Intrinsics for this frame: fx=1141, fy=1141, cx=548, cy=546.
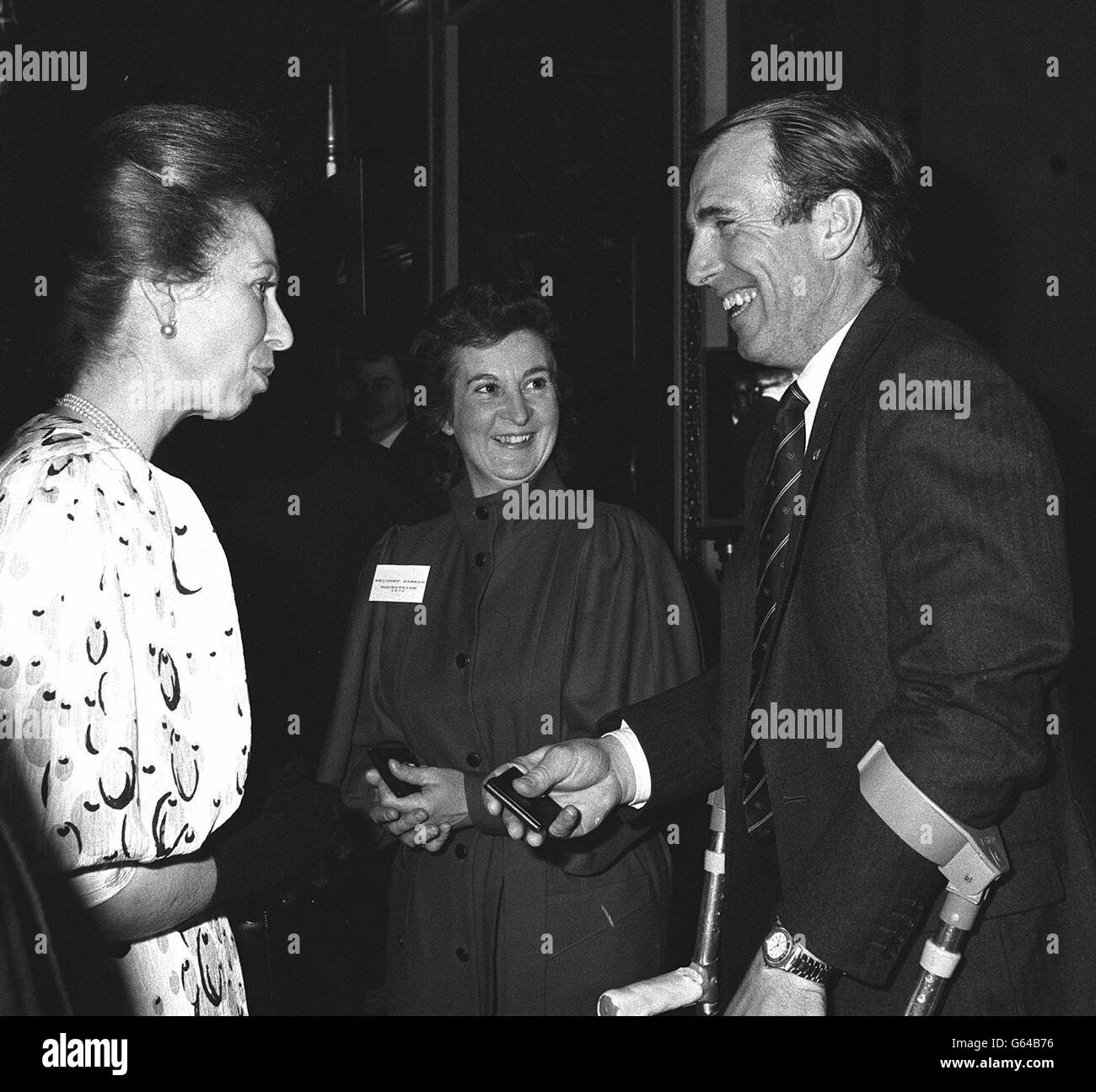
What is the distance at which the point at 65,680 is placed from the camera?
1.22 metres

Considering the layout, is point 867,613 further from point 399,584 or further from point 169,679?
point 399,584

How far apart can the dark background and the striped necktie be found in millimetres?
520

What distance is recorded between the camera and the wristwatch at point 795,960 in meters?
1.33

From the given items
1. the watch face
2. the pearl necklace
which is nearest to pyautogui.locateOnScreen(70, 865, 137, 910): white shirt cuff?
the pearl necklace

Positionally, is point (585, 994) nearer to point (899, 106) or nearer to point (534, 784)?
point (534, 784)

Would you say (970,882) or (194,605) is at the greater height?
(194,605)

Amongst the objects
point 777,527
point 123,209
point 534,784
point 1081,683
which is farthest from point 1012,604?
point 1081,683

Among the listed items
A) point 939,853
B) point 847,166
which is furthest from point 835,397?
point 939,853

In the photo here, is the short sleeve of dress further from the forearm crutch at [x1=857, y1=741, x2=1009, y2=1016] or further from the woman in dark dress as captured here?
the woman in dark dress

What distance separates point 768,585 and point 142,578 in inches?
33.1

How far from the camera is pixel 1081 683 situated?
8.58 ft

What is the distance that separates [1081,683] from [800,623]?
1.40 m

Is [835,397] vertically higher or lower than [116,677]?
higher

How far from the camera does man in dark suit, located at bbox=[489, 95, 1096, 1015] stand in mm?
1269
